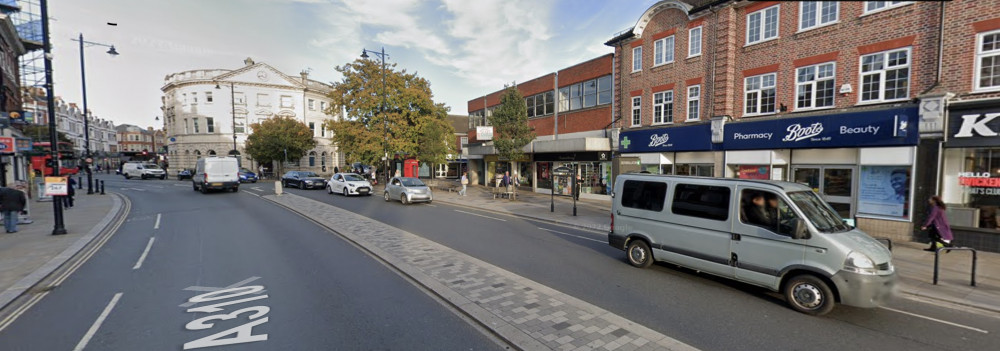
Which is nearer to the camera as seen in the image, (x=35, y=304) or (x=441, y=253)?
(x=35, y=304)

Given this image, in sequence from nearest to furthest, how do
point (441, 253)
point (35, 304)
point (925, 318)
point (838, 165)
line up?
point (925, 318) → point (35, 304) → point (441, 253) → point (838, 165)

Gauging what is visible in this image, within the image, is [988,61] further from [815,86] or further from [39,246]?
[39,246]

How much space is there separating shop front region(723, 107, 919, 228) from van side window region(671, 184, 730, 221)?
5732mm

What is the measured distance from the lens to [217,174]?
23.8 metres

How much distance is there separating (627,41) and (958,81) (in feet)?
38.6

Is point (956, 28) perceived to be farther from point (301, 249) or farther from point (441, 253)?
point (301, 249)

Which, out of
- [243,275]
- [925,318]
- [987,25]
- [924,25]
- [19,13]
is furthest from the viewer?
[19,13]

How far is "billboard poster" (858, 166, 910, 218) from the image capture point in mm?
10953

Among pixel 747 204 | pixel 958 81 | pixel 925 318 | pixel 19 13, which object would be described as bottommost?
pixel 925 318

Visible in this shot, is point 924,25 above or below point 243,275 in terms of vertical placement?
above

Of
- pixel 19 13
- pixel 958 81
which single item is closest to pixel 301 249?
pixel 958 81

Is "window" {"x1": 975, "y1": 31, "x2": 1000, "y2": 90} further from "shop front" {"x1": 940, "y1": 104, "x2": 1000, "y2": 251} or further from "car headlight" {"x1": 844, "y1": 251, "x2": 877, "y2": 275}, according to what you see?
"car headlight" {"x1": 844, "y1": 251, "x2": 877, "y2": 275}

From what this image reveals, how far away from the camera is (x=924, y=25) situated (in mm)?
10578

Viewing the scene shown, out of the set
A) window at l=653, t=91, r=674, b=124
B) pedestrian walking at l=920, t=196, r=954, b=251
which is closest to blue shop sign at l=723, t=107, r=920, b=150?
pedestrian walking at l=920, t=196, r=954, b=251
